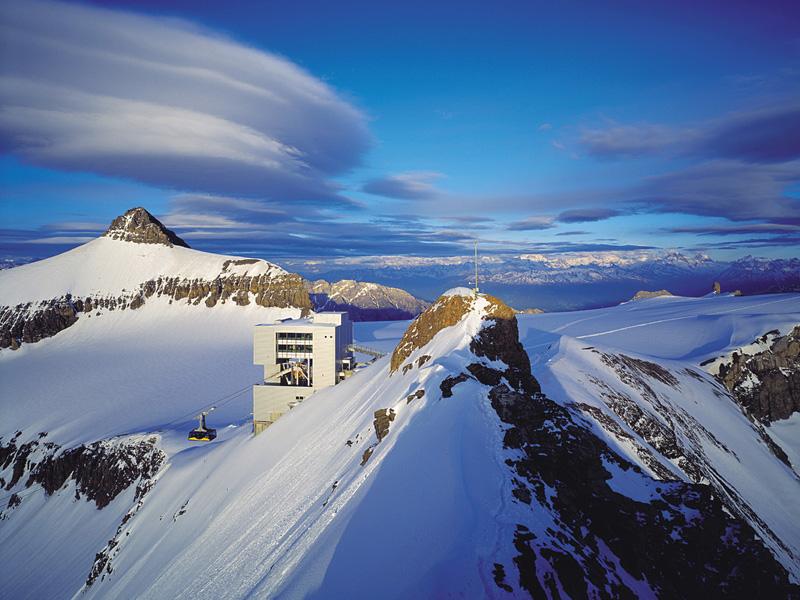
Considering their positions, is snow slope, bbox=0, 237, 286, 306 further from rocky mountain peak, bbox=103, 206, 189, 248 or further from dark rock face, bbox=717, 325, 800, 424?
dark rock face, bbox=717, 325, 800, 424

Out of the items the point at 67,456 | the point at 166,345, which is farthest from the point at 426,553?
the point at 166,345

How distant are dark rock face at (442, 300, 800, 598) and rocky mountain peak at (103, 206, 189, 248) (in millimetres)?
161569

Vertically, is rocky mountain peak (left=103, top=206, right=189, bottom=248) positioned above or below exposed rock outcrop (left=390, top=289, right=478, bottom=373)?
above

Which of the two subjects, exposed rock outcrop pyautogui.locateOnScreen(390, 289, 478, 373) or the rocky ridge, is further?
the rocky ridge

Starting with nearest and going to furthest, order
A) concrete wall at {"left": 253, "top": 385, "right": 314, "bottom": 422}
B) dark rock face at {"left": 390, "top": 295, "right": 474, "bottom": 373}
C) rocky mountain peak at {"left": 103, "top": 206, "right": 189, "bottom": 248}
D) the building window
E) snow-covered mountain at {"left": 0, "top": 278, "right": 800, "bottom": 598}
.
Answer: snow-covered mountain at {"left": 0, "top": 278, "right": 800, "bottom": 598} → dark rock face at {"left": 390, "top": 295, "right": 474, "bottom": 373} → concrete wall at {"left": 253, "top": 385, "right": 314, "bottom": 422} → the building window → rocky mountain peak at {"left": 103, "top": 206, "right": 189, "bottom": 248}

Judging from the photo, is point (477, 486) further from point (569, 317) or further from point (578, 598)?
point (569, 317)

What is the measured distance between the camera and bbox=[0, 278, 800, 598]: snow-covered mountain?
48.6 feet

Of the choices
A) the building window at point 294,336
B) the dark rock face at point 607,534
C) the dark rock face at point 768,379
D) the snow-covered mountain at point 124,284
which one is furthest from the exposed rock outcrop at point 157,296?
the dark rock face at point 607,534

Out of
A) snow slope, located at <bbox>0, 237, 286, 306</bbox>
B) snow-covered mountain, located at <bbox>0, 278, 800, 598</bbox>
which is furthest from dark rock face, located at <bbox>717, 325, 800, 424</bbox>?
snow slope, located at <bbox>0, 237, 286, 306</bbox>

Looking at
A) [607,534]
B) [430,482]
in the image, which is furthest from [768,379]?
[430,482]

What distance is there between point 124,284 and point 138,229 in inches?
1034

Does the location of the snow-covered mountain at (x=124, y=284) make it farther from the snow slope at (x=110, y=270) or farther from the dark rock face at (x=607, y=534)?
the dark rock face at (x=607, y=534)

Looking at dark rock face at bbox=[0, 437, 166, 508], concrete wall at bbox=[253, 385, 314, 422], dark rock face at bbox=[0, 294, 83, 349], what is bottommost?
dark rock face at bbox=[0, 437, 166, 508]

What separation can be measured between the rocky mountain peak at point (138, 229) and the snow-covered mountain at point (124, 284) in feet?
2.12
